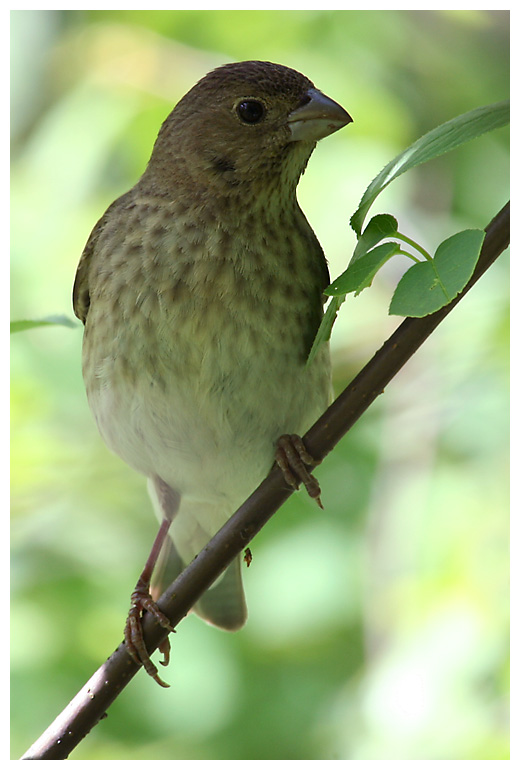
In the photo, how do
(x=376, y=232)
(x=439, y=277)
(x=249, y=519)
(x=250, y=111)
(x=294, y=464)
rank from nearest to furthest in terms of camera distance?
(x=439, y=277) < (x=376, y=232) < (x=249, y=519) < (x=294, y=464) < (x=250, y=111)

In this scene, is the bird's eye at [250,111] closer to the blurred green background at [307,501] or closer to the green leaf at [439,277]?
the blurred green background at [307,501]

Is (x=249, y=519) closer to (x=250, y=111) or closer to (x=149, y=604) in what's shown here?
(x=149, y=604)

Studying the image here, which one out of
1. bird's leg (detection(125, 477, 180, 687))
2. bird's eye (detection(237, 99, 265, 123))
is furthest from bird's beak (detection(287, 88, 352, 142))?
bird's leg (detection(125, 477, 180, 687))

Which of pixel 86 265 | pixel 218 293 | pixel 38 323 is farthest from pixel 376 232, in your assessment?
pixel 86 265

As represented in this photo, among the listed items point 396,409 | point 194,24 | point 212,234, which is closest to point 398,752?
point 396,409

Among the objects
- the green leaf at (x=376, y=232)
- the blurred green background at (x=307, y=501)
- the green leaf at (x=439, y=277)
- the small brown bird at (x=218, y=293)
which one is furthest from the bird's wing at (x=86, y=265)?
the green leaf at (x=439, y=277)

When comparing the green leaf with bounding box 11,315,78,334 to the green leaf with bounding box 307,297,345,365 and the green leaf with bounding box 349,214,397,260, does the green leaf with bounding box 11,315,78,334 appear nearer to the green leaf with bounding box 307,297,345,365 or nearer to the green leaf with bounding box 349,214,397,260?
the green leaf with bounding box 307,297,345,365
